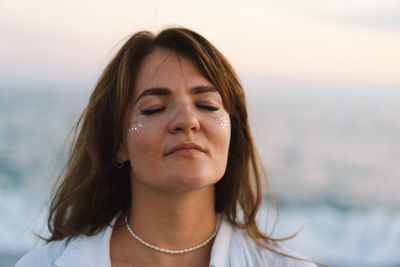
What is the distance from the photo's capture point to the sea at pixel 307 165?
364 inches

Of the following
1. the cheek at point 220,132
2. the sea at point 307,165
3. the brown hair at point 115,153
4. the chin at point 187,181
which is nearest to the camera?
the chin at point 187,181

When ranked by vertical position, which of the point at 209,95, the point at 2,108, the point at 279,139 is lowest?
the point at 2,108

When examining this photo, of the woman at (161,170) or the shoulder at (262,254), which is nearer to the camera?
the woman at (161,170)

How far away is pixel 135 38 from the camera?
10.5ft

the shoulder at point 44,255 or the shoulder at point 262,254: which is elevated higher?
the shoulder at point 262,254

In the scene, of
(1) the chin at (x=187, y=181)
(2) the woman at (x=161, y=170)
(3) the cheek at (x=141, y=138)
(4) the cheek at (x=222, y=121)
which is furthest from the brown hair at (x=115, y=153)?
(1) the chin at (x=187, y=181)

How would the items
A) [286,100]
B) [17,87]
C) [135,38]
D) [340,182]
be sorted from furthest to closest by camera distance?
[17,87] < [286,100] < [340,182] < [135,38]

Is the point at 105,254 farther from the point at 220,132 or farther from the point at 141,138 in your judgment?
the point at 220,132

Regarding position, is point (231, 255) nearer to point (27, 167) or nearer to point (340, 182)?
point (340, 182)

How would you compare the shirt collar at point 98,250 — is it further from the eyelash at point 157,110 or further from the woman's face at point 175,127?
the eyelash at point 157,110

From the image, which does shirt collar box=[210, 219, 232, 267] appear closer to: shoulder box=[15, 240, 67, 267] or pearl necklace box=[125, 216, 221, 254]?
pearl necklace box=[125, 216, 221, 254]

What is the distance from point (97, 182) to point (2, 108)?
59.3 ft

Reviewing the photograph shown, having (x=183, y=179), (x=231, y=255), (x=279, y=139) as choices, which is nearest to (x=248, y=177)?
(x=231, y=255)

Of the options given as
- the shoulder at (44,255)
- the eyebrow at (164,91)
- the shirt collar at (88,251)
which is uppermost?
the eyebrow at (164,91)
